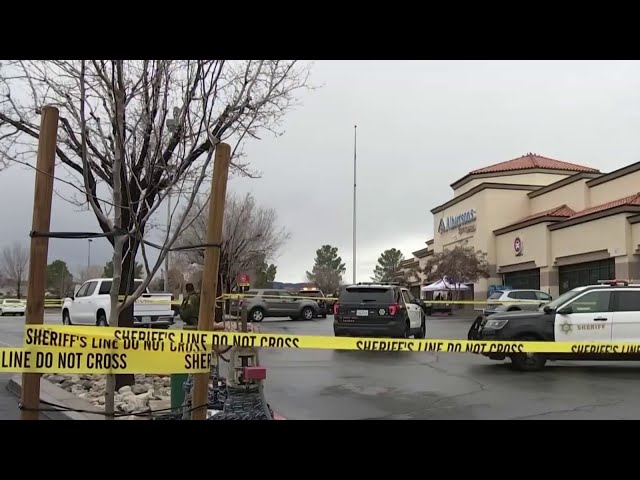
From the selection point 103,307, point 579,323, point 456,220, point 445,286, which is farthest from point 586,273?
point 103,307

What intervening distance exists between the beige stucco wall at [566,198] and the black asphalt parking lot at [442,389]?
2617cm

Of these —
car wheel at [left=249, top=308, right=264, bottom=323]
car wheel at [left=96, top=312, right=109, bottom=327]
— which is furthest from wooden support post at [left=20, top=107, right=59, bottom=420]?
car wheel at [left=249, top=308, right=264, bottom=323]

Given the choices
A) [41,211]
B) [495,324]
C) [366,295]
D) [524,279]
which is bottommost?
[495,324]

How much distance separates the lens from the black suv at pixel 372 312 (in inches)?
612

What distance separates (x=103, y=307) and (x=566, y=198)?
98.1ft

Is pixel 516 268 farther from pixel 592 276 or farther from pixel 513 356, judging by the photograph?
pixel 513 356

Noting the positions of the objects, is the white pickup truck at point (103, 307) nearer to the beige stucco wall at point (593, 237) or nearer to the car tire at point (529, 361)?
the car tire at point (529, 361)

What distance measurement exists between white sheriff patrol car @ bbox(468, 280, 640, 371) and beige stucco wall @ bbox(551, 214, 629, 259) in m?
20.3

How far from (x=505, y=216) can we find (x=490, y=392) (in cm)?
3602

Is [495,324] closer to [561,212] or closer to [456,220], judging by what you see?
[561,212]

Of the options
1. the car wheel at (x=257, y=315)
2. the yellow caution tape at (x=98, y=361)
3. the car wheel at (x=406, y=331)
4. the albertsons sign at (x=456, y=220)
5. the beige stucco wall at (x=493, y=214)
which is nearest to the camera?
the yellow caution tape at (x=98, y=361)

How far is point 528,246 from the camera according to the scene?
3931cm

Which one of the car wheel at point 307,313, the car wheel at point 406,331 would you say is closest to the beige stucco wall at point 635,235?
the car wheel at point 307,313

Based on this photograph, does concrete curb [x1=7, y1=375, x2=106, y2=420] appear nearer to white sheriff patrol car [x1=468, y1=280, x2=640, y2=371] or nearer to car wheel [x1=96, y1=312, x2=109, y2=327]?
white sheriff patrol car [x1=468, y1=280, x2=640, y2=371]
